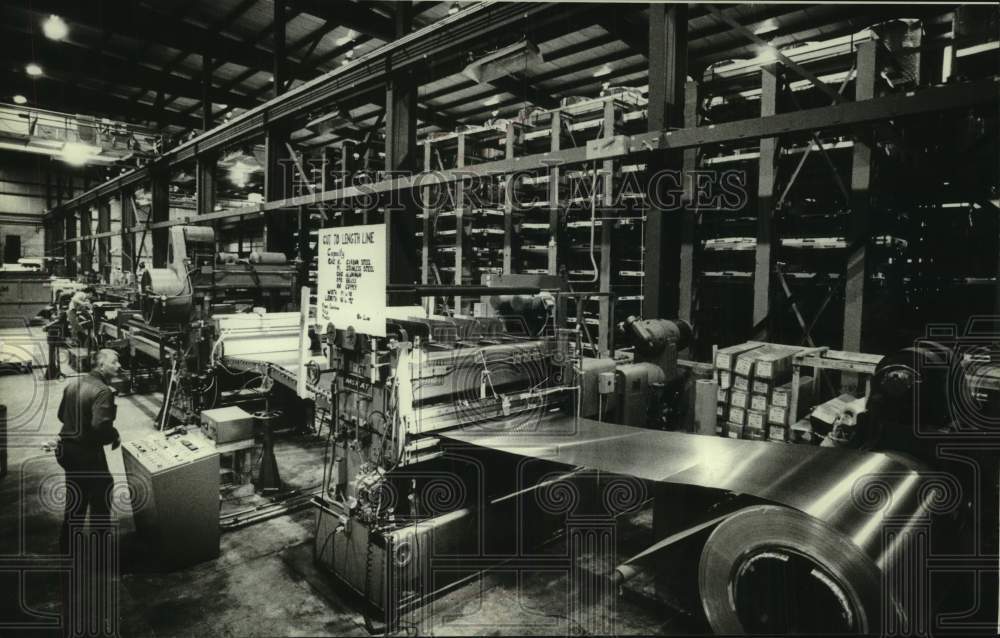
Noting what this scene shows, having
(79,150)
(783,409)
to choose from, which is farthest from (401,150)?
(79,150)

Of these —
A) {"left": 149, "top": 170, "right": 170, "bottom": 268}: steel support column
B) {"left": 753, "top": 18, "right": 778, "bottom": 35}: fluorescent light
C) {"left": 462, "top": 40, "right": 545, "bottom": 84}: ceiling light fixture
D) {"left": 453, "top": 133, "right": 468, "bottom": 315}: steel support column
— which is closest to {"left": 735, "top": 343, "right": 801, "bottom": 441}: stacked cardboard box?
{"left": 462, "top": 40, "right": 545, "bottom": 84}: ceiling light fixture

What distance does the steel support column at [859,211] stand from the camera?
4883 millimetres

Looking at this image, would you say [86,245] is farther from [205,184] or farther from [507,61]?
[507,61]

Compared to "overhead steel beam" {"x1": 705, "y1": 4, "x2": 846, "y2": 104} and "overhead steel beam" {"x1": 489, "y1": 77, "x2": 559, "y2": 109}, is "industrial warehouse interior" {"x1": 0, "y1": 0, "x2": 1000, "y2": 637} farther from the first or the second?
"overhead steel beam" {"x1": 489, "y1": 77, "x2": 559, "y2": 109}

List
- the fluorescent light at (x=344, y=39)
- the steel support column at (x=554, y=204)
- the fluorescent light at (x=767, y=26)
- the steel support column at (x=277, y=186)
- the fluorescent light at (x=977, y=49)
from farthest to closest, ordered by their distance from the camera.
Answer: the fluorescent light at (x=344, y=39), the steel support column at (x=277, y=186), the fluorescent light at (x=767, y=26), the steel support column at (x=554, y=204), the fluorescent light at (x=977, y=49)

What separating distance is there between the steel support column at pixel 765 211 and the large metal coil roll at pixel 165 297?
681cm

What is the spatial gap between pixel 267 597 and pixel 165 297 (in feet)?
14.2

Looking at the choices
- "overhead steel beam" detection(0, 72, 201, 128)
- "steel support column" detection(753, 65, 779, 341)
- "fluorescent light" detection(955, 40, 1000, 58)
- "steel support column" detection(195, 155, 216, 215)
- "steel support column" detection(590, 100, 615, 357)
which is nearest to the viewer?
"steel support column" detection(753, 65, 779, 341)

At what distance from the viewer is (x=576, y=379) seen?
459 centimetres

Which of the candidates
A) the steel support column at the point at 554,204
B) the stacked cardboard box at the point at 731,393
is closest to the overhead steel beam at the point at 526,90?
the steel support column at the point at 554,204

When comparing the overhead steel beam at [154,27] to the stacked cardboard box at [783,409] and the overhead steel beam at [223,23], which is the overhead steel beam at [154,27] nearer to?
the overhead steel beam at [223,23]

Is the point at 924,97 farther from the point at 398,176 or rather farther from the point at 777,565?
the point at 398,176

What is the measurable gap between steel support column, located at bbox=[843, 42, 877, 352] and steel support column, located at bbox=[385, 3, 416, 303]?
4642 mm

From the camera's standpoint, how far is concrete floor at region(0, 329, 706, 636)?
3.62 m
